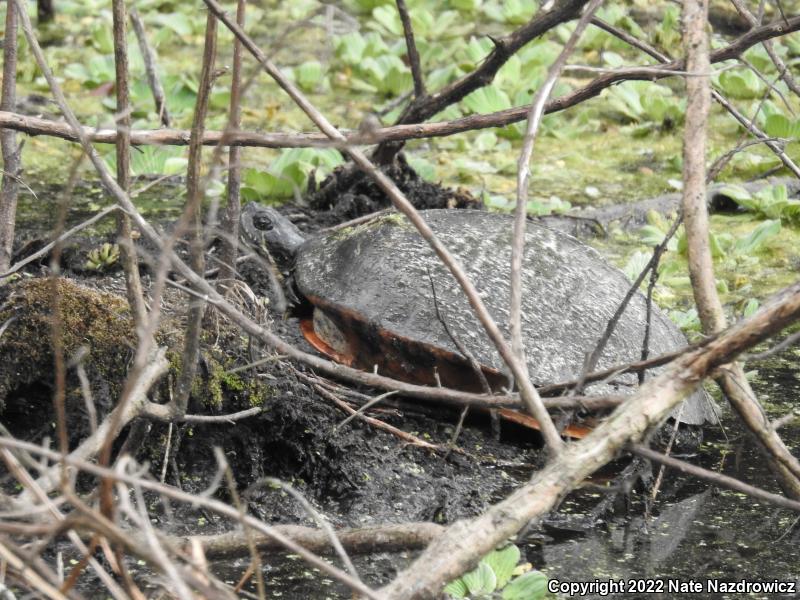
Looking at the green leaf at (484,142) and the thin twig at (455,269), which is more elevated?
the thin twig at (455,269)

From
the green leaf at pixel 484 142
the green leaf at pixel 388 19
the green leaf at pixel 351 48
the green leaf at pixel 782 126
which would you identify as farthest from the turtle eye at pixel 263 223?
the green leaf at pixel 388 19

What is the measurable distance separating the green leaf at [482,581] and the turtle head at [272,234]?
1.85m

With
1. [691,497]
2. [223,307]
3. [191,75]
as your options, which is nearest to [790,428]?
[691,497]

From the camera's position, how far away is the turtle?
3107 millimetres

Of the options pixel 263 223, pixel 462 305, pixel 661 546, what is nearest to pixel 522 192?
pixel 661 546

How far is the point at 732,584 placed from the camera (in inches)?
92.2

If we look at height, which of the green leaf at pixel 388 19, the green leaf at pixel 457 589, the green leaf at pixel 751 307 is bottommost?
the green leaf at pixel 457 589

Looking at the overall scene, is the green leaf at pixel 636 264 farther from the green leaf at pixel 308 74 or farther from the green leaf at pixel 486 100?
the green leaf at pixel 308 74

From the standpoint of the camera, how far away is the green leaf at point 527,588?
7.36 feet

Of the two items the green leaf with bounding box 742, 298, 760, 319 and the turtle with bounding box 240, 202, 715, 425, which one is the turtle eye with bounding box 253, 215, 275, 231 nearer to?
the turtle with bounding box 240, 202, 715, 425

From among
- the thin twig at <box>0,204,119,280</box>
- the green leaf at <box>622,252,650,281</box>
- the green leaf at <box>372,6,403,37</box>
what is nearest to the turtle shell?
the green leaf at <box>622,252,650,281</box>

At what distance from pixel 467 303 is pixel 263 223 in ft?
3.55

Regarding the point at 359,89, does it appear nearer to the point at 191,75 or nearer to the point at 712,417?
the point at 191,75

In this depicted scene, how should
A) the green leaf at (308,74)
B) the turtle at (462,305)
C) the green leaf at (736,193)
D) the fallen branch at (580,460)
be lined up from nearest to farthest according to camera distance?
1. the fallen branch at (580,460)
2. the turtle at (462,305)
3. the green leaf at (736,193)
4. the green leaf at (308,74)
